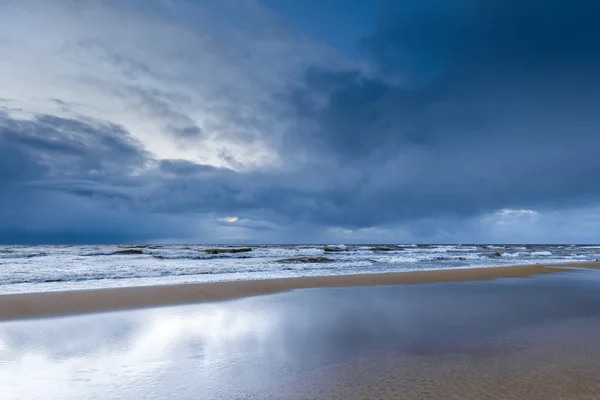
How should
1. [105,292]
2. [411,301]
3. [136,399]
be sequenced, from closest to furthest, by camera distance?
[136,399]
[411,301]
[105,292]

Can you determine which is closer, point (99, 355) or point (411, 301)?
point (99, 355)

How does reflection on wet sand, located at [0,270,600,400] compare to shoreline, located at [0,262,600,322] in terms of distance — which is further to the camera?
shoreline, located at [0,262,600,322]

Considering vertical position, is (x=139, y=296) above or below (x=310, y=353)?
above

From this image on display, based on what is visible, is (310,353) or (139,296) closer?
(310,353)

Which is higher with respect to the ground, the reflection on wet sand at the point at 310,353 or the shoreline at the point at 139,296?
the shoreline at the point at 139,296

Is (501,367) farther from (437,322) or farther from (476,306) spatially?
(476,306)

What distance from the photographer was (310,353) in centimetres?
644

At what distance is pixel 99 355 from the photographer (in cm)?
637

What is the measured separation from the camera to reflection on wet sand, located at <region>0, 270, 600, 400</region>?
487 centimetres

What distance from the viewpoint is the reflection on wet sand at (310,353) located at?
4.87m

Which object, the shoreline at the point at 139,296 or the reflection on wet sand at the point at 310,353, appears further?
the shoreline at the point at 139,296

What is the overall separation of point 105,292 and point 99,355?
8.29 metres

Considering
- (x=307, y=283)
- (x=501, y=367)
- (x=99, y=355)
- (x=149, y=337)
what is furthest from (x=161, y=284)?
(x=501, y=367)

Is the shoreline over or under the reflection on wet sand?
over
